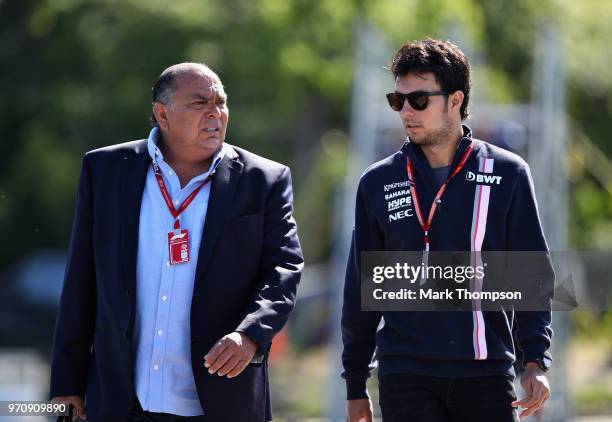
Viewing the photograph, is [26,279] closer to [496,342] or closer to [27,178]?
[27,178]

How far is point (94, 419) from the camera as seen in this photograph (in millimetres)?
4789

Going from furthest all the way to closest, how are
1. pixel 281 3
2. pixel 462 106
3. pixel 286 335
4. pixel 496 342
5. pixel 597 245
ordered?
pixel 597 245, pixel 286 335, pixel 281 3, pixel 462 106, pixel 496 342

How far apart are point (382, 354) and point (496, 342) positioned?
0.43 metres

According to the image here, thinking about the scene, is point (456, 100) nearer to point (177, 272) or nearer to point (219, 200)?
point (219, 200)

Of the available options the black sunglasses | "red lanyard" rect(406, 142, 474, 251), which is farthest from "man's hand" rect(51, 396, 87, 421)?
the black sunglasses

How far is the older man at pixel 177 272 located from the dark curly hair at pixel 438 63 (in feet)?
2.25

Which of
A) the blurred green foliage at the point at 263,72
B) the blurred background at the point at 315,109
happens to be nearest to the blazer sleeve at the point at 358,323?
the blurred background at the point at 315,109

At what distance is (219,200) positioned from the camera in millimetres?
4828

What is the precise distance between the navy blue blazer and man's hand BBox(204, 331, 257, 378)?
0.18ft

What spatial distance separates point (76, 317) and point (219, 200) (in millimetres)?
735

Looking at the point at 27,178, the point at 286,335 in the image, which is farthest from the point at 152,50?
the point at 27,178

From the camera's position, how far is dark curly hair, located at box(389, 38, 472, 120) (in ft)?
15.6

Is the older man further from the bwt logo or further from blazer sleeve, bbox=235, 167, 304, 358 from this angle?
the bwt logo

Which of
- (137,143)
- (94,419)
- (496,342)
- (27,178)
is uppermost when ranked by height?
(27,178)
